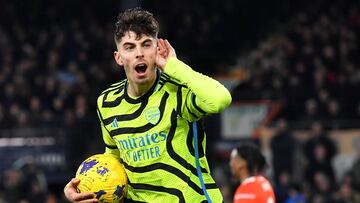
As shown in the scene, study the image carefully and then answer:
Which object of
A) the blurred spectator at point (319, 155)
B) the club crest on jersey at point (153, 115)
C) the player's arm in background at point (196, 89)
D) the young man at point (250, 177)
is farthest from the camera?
the blurred spectator at point (319, 155)

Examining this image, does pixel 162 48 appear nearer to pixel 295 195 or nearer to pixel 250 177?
pixel 250 177

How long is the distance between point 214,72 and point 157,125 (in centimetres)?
1645

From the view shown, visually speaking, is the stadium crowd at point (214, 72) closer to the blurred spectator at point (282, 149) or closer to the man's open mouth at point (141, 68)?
the blurred spectator at point (282, 149)

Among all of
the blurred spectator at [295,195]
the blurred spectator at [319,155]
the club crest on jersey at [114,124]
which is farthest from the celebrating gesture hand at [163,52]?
the blurred spectator at [319,155]

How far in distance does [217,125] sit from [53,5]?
7.79 meters

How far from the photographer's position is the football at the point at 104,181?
17.5 feet

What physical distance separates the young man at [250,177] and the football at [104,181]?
2563 mm

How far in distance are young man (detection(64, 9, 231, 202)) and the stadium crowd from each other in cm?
530

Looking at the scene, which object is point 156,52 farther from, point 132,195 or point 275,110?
point 275,110

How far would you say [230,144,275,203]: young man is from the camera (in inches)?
308

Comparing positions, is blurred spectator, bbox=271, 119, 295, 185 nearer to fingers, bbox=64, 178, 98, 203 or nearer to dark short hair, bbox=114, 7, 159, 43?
fingers, bbox=64, 178, 98, 203

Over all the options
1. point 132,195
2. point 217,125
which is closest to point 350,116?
point 217,125

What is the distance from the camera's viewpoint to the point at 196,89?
16.6ft

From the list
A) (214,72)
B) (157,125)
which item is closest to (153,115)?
(157,125)
